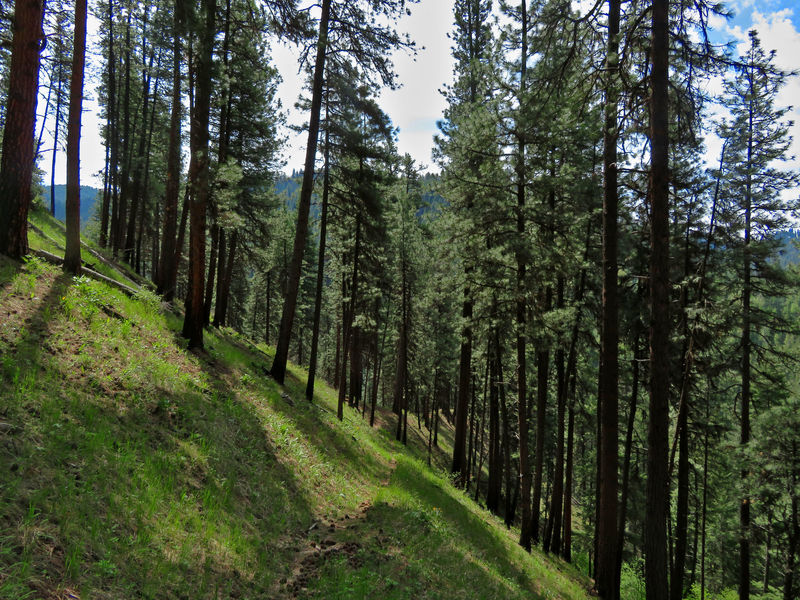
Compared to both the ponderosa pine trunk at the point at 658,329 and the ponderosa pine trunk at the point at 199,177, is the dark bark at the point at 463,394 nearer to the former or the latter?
the ponderosa pine trunk at the point at 658,329

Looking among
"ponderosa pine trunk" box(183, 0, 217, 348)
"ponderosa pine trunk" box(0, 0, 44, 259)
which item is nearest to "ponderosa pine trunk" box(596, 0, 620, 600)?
"ponderosa pine trunk" box(183, 0, 217, 348)

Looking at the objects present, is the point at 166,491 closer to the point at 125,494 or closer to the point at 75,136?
the point at 125,494

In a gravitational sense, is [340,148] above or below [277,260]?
above

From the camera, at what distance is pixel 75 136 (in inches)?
390

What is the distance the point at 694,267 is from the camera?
14.0m

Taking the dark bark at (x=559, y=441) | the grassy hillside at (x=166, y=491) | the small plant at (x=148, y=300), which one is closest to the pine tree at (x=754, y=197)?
the dark bark at (x=559, y=441)

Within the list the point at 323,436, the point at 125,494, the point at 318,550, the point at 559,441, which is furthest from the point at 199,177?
the point at 559,441

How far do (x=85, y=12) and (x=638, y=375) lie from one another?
20675mm

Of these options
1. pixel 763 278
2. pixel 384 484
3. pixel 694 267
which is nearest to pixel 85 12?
pixel 384 484

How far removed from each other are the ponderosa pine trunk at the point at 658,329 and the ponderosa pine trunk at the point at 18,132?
12607 mm

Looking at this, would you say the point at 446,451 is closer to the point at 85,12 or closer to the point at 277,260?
the point at 277,260

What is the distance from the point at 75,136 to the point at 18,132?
164cm

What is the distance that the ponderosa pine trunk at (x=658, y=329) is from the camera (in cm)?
666

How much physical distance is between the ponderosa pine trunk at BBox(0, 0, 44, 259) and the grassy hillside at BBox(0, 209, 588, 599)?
3.00 ft
